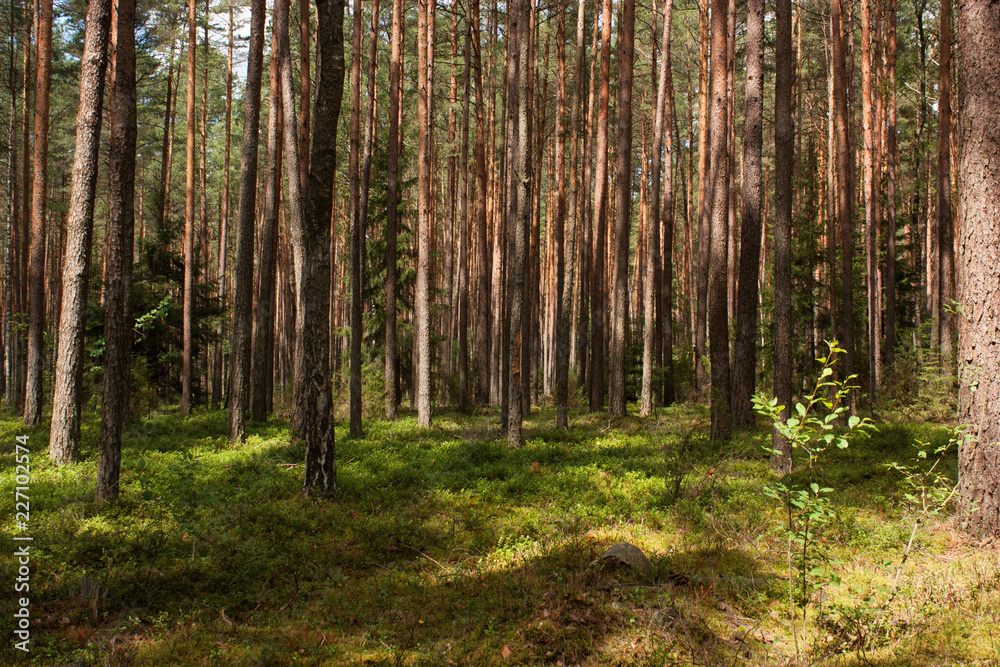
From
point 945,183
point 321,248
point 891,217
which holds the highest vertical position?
point 945,183

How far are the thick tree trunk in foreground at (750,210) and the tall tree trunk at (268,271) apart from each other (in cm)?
958

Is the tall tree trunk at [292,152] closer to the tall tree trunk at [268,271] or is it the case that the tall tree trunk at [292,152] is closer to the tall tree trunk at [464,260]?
the tall tree trunk at [268,271]

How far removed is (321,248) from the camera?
8.10 m

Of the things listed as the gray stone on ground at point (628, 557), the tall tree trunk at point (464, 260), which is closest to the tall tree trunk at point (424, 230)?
the tall tree trunk at point (464, 260)

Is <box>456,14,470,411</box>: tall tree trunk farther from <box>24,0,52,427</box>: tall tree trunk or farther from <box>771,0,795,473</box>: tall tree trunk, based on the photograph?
<box>24,0,52,427</box>: tall tree trunk

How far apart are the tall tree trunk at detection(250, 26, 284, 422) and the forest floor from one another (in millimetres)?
4979

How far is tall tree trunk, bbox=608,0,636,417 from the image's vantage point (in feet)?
46.1

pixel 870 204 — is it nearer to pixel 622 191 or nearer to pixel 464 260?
pixel 622 191

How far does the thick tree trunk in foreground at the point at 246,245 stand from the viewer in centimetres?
1174

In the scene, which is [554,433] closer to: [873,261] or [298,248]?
[298,248]

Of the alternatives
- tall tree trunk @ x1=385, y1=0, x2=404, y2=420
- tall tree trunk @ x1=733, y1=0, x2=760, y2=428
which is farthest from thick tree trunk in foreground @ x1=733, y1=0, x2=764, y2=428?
tall tree trunk @ x1=385, y1=0, x2=404, y2=420

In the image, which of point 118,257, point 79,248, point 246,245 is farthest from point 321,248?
point 246,245

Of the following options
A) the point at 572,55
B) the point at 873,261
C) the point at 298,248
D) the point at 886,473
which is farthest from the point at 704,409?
the point at 572,55

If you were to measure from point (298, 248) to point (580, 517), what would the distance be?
8701 mm
